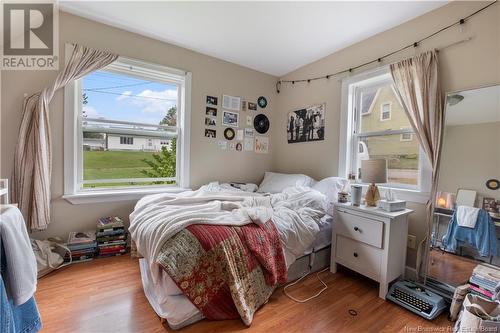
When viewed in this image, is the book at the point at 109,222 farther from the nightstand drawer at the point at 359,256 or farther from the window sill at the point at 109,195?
the nightstand drawer at the point at 359,256

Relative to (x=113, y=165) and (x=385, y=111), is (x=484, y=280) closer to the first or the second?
(x=385, y=111)

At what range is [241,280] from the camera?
1.50m

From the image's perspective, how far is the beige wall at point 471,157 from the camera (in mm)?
1557

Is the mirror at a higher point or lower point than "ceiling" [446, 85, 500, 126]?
→ lower

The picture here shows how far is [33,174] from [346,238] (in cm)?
286

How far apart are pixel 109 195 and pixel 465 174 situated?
322 cm

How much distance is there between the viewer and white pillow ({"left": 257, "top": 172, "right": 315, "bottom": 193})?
2.76m

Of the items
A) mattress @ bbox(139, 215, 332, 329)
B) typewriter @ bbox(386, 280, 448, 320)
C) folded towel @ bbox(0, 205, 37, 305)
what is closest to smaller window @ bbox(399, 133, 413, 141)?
typewriter @ bbox(386, 280, 448, 320)

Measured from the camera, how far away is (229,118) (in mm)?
3176

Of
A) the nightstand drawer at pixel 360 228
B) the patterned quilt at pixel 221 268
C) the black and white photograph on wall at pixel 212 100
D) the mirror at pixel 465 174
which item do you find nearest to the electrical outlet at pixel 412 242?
the mirror at pixel 465 174

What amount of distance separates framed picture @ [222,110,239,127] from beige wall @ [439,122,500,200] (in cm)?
230

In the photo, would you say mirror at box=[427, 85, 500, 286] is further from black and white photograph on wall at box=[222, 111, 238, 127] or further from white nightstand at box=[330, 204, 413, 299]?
black and white photograph on wall at box=[222, 111, 238, 127]

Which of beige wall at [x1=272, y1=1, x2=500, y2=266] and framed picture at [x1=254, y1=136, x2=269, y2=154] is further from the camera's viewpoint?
framed picture at [x1=254, y1=136, x2=269, y2=154]

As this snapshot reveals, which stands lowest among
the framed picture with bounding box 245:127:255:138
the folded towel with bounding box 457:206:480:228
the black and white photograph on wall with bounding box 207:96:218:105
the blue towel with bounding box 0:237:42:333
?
the blue towel with bounding box 0:237:42:333
